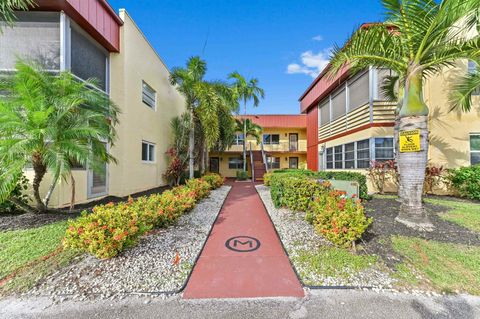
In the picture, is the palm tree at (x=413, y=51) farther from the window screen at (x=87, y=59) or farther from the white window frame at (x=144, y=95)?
the white window frame at (x=144, y=95)

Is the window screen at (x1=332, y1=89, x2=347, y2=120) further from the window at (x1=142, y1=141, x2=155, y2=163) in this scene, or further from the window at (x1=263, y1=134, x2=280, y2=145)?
the window at (x1=263, y1=134, x2=280, y2=145)

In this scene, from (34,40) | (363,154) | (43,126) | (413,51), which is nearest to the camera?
(43,126)

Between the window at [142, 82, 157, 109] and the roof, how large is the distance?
11206 millimetres

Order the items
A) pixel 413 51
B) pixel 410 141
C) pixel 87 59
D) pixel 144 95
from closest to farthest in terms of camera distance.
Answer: pixel 410 141, pixel 413 51, pixel 87 59, pixel 144 95

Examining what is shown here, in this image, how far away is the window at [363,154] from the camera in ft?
28.3

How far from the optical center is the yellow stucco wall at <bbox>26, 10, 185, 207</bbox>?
6523 mm

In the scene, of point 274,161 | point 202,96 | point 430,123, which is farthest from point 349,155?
point 274,161

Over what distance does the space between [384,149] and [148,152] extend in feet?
34.4

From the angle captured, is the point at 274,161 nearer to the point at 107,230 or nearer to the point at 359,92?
the point at 359,92

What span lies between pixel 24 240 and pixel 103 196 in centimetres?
364

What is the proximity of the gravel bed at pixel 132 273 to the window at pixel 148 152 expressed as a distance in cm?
644

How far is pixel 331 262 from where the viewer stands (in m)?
3.19

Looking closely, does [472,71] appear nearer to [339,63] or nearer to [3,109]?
[339,63]

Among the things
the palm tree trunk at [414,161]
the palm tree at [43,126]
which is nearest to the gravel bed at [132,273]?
the palm tree at [43,126]
